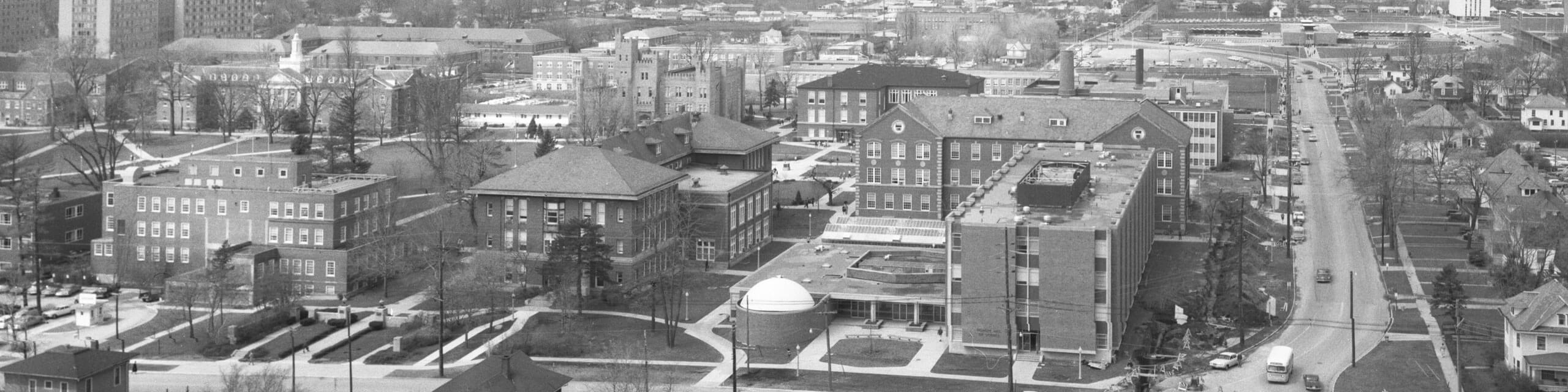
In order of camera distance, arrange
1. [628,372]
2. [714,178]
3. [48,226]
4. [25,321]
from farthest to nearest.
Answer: [714,178]
[48,226]
[25,321]
[628,372]

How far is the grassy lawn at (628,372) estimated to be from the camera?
167 feet

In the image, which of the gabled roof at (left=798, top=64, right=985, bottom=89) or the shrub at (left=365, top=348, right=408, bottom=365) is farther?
the gabled roof at (left=798, top=64, right=985, bottom=89)

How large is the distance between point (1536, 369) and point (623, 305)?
89.6 ft

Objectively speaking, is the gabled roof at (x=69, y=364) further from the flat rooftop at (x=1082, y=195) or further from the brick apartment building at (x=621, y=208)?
the flat rooftop at (x=1082, y=195)

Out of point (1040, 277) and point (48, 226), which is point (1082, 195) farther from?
point (48, 226)

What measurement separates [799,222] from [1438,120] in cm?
3511

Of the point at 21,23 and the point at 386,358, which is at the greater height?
the point at 21,23

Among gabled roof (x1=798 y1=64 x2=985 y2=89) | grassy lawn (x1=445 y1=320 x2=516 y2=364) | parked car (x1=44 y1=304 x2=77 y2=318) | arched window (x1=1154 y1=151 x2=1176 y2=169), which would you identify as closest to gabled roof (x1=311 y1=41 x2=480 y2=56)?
gabled roof (x1=798 y1=64 x2=985 y2=89)

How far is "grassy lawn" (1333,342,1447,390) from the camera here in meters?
49.7

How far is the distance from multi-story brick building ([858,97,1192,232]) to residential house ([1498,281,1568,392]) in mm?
25512

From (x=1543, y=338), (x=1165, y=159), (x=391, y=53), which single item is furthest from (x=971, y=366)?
(x=391, y=53)

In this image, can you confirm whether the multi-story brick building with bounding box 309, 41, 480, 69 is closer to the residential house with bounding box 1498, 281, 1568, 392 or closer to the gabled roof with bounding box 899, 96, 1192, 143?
the gabled roof with bounding box 899, 96, 1192, 143

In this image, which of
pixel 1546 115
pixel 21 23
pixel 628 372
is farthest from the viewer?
pixel 21 23

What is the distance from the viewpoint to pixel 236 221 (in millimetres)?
67375
